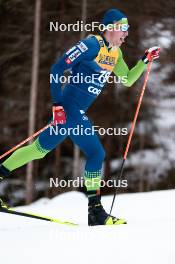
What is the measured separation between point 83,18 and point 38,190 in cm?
637

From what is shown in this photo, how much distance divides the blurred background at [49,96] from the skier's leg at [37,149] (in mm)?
7902

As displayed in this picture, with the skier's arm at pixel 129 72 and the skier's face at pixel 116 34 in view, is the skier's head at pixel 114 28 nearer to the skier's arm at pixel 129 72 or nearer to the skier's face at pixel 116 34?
the skier's face at pixel 116 34

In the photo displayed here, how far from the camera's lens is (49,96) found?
50.0 ft

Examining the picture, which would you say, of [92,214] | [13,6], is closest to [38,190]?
[13,6]

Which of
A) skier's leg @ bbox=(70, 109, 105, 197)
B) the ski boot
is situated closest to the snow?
the ski boot

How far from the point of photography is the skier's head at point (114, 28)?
15.0 ft

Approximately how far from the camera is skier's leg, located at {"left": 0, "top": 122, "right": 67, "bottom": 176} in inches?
185

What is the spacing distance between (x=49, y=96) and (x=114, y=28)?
10.7 metres

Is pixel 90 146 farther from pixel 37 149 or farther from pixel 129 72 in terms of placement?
pixel 129 72

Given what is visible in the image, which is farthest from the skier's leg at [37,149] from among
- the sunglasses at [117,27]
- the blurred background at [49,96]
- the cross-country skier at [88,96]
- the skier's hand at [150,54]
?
the blurred background at [49,96]

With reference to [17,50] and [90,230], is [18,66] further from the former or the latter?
[90,230]

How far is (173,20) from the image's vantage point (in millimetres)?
14750

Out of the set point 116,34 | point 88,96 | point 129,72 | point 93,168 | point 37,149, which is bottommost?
point 93,168

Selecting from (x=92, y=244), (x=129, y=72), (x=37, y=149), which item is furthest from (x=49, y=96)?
(x=92, y=244)
